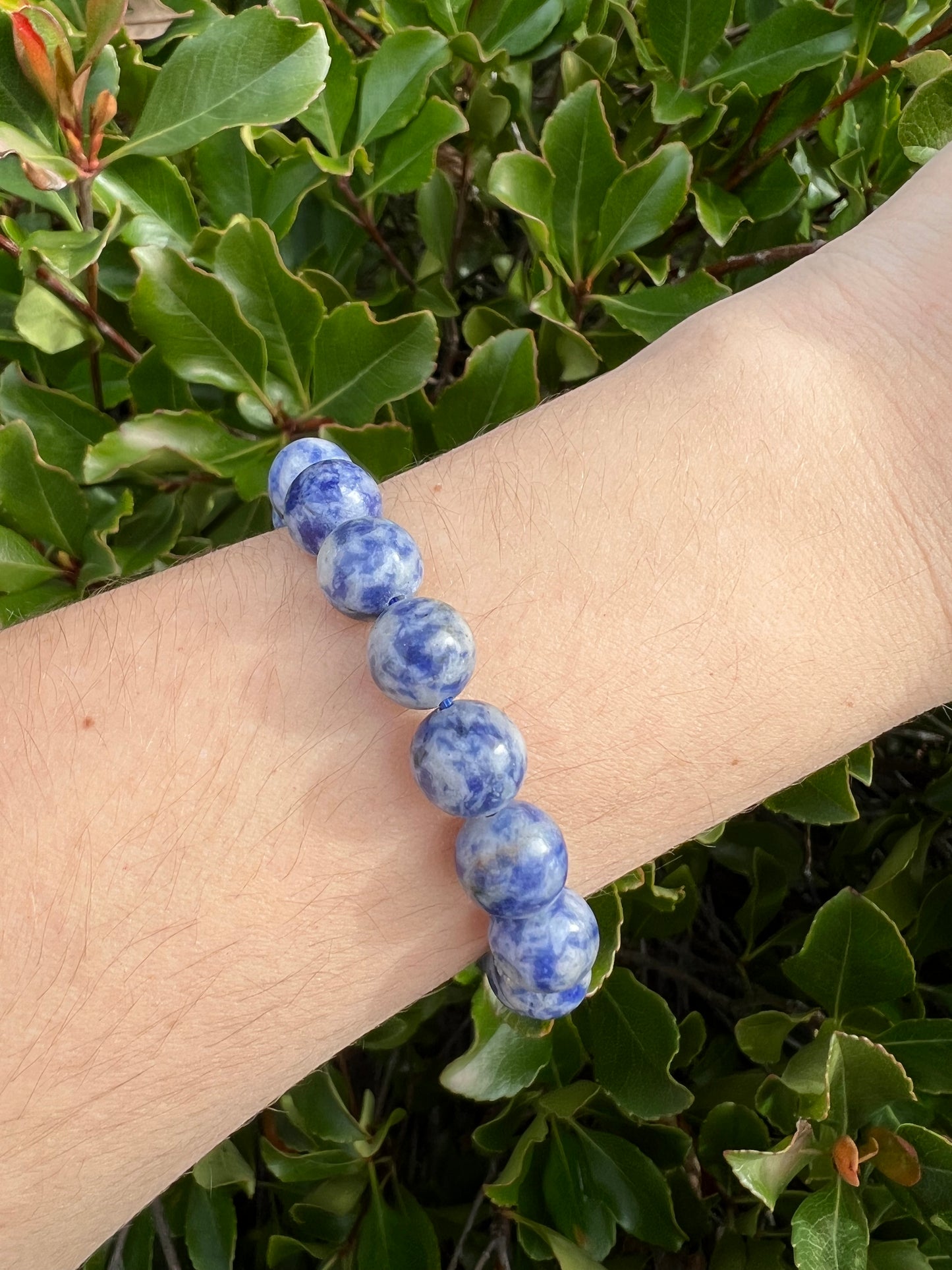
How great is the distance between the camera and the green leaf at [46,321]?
799 millimetres

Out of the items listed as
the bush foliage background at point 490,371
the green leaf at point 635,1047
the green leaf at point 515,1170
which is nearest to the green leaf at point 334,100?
A: the bush foliage background at point 490,371

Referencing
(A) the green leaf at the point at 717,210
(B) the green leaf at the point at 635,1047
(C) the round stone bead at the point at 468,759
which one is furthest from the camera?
(A) the green leaf at the point at 717,210

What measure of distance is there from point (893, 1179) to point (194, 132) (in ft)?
3.60

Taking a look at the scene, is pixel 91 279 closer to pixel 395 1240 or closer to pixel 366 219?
pixel 366 219

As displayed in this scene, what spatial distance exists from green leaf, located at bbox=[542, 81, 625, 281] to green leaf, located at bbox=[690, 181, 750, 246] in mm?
98

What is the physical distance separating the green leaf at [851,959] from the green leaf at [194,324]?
2.46 feet

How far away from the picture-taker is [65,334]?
841 mm

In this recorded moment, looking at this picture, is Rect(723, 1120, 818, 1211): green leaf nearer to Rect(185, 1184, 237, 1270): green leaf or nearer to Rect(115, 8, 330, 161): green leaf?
Rect(185, 1184, 237, 1270): green leaf

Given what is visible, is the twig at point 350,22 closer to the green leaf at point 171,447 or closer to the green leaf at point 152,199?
the green leaf at point 152,199

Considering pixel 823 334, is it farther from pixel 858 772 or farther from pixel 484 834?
pixel 484 834

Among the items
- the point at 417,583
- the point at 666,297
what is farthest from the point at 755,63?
the point at 417,583

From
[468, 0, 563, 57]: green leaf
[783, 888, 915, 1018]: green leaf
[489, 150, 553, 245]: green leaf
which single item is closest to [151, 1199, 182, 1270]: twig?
[783, 888, 915, 1018]: green leaf

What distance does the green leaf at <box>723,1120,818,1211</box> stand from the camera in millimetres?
687

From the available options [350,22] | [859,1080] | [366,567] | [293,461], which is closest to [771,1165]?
[859,1080]
